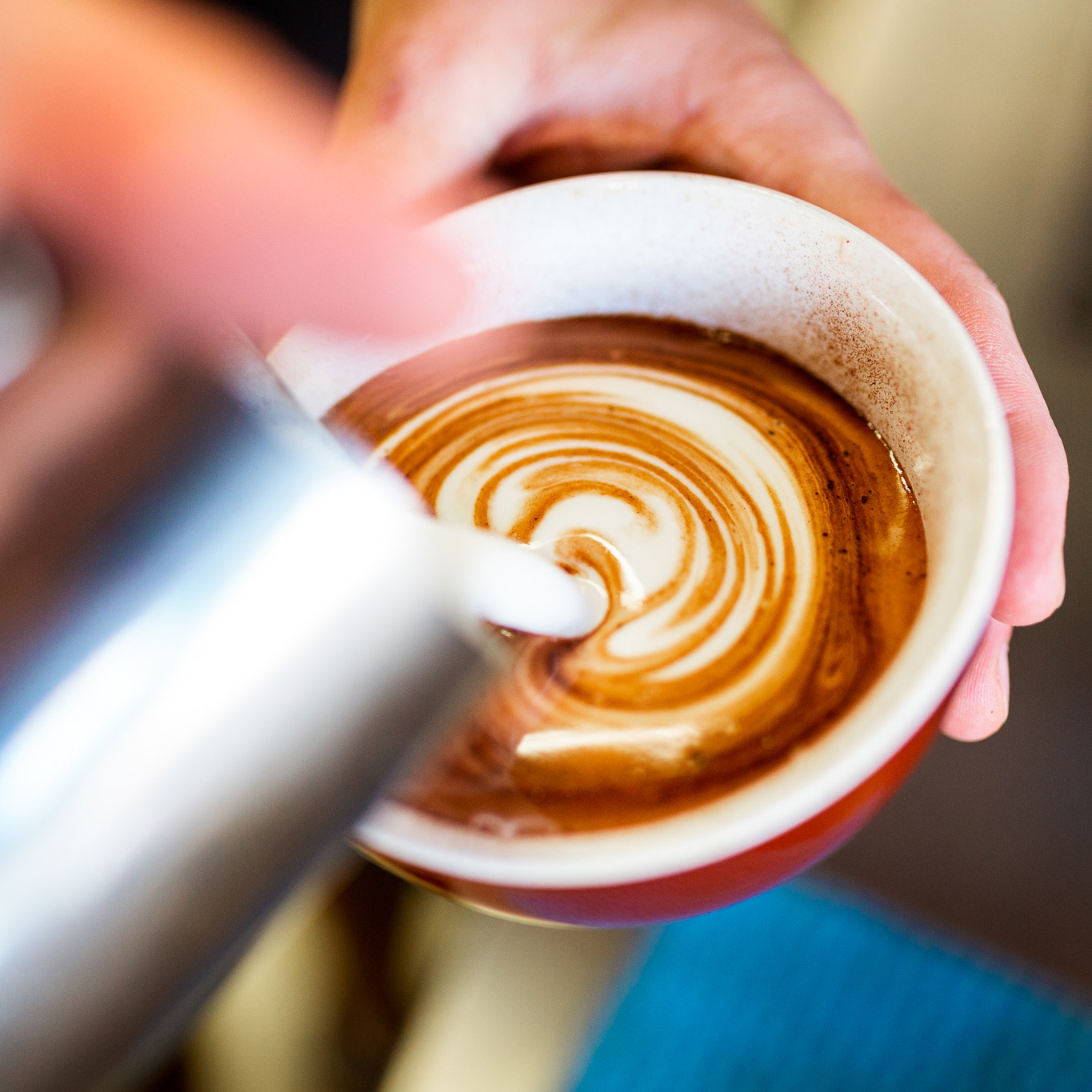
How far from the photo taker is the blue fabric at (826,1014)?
3.59ft

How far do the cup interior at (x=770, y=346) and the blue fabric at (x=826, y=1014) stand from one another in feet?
2.38

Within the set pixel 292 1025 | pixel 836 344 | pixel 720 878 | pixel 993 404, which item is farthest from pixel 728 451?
pixel 292 1025

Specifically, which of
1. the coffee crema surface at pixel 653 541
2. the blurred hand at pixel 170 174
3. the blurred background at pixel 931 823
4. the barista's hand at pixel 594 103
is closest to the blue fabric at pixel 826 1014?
the blurred background at pixel 931 823

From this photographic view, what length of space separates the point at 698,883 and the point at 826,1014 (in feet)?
2.64

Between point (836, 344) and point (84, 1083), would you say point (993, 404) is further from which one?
point (84, 1083)

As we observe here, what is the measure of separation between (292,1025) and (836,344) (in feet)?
3.35

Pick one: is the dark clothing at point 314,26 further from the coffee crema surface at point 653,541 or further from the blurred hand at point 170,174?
the blurred hand at point 170,174

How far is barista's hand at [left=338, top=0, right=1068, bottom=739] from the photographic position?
844 millimetres

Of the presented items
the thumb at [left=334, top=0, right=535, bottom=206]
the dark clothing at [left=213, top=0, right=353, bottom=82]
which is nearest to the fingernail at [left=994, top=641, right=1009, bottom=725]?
the thumb at [left=334, top=0, right=535, bottom=206]

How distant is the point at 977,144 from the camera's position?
1.27 m

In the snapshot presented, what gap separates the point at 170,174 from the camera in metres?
0.48

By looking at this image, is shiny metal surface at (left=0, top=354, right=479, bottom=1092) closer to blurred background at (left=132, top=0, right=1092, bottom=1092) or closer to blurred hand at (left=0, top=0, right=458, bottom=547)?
blurred hand at (left=0, top=0, right=458, bottom=547)

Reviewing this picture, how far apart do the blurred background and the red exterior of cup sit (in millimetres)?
599

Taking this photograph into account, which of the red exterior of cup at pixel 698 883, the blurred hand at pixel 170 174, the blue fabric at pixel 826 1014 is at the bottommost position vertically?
the blue fabric at pixel 826 1014
